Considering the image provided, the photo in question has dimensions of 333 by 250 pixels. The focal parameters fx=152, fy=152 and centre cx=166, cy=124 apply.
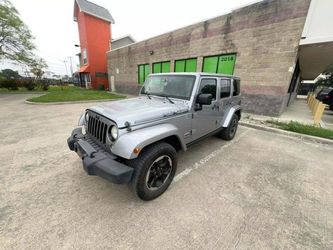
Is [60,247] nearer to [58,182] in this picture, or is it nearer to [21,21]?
[58,182]

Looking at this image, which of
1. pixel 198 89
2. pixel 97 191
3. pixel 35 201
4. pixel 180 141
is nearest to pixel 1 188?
pixel 35 201

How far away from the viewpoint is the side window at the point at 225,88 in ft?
12.7

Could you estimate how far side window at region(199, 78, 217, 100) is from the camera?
121 inches

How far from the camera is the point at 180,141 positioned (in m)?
2.62

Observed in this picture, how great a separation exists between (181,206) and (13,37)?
25662 mm

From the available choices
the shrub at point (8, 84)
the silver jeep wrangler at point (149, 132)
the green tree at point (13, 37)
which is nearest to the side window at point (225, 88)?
the silver jeep wrangler at point (149, 132)

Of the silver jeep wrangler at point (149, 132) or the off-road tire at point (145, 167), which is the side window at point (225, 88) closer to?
the silver jeep wrangler at point (149, 132)

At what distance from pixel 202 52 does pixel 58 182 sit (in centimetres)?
1002

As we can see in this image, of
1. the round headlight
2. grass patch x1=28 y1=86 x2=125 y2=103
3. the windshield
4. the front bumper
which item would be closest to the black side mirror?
the windshield

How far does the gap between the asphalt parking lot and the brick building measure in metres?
4.82

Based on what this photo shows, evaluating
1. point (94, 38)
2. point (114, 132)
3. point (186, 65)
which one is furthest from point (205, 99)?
point (94, 38)

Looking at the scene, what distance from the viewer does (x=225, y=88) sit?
4.02 metres

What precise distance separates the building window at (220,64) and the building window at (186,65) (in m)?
0.83

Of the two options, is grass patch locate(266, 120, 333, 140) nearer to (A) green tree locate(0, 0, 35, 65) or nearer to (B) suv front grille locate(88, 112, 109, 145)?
(B) suv front grille locate(88, 112, 109, 145)
